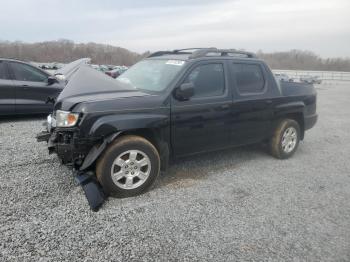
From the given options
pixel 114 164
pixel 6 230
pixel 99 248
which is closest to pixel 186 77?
pixel 114 164

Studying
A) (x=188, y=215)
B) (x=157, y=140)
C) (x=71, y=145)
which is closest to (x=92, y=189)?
(x=71, y=145)

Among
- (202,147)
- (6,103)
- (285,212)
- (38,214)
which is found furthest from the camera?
(6,103)

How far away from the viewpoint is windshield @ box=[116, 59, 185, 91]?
432cm

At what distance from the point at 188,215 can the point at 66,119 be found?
180 cm

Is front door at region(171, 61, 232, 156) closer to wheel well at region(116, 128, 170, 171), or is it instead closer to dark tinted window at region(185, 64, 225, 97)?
dark tinted window at region(185, 64, 225, 97)

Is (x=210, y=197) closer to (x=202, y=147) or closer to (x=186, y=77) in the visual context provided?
(x=202, y=147)

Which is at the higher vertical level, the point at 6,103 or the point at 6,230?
the point at 6,103

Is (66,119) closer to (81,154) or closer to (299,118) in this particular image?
(81,154)

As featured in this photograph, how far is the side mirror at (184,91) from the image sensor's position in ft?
13.2

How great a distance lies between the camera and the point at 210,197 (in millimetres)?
3953

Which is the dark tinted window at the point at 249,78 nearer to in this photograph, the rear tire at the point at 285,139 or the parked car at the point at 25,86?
the rear tire at the point at 285,139

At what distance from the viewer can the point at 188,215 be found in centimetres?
347

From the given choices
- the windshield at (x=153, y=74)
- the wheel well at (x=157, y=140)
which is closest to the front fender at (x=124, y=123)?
the wheel well at (x=157, y=140)

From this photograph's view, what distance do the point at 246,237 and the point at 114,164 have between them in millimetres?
1718
